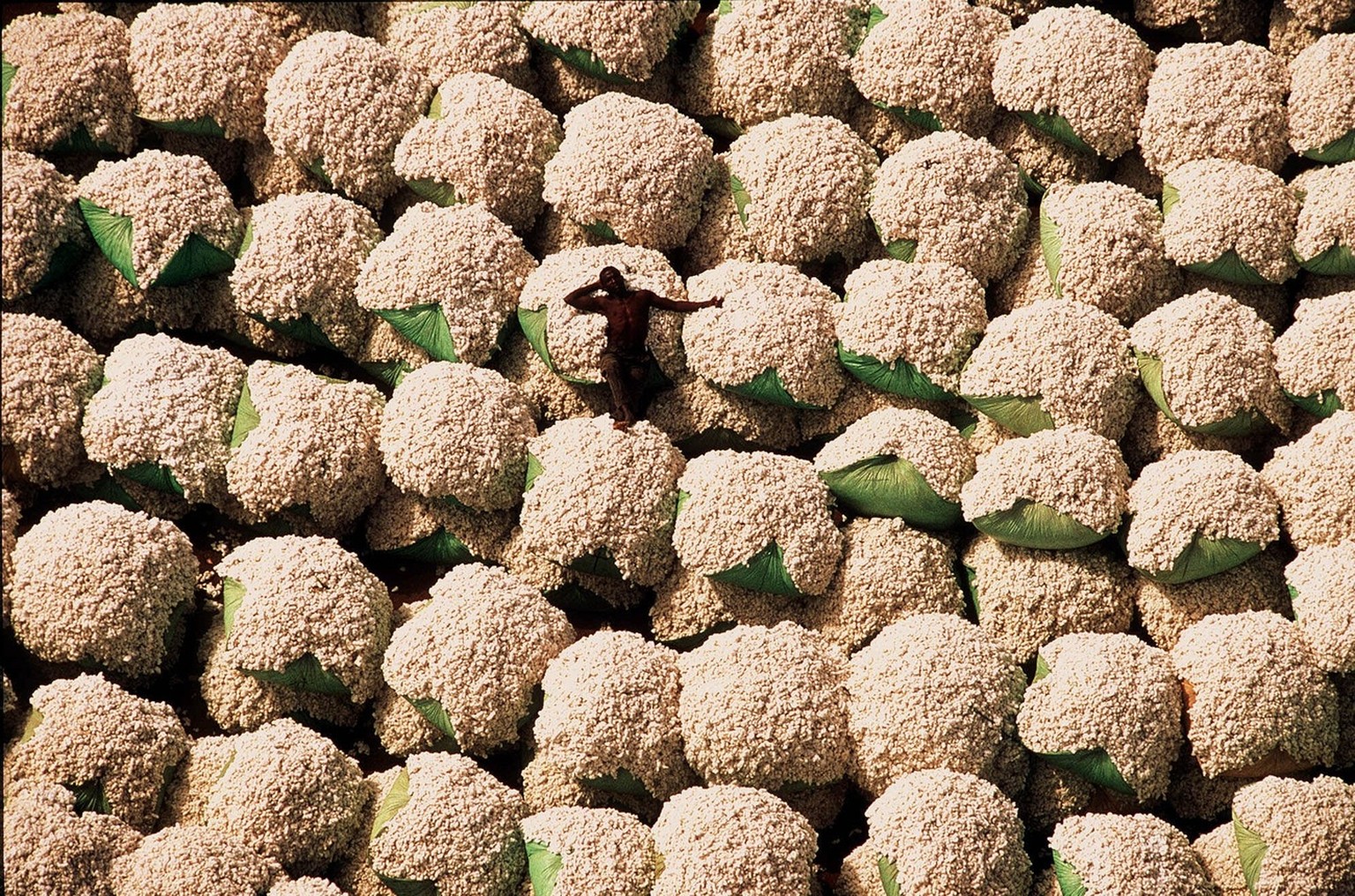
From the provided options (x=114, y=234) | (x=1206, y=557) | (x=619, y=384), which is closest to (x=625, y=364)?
(x=619, y=384)

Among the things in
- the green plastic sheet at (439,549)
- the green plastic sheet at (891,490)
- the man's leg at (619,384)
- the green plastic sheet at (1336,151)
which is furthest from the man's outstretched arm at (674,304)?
the green plastic sheet at (1336,151)

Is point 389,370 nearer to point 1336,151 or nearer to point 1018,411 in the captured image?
Answer: point 1018,411

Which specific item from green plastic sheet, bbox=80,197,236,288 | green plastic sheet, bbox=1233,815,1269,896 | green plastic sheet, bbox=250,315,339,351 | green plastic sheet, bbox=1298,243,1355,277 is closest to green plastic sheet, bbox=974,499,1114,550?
green plastic sheet, bbox=1233,815,1269,896

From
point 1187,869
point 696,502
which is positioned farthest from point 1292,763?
point 696,502

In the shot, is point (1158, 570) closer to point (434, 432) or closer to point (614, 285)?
point (614, 285)

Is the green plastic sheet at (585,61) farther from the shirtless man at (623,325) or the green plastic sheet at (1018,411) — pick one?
the green plastic sheet at (1018,411)

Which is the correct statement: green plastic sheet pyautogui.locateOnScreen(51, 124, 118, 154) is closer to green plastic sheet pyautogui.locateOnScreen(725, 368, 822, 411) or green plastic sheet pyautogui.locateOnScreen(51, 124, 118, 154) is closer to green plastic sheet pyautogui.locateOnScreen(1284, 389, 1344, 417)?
green plastic sheet pyautogui.locateOnScreen(725, 368, 822, 411)
